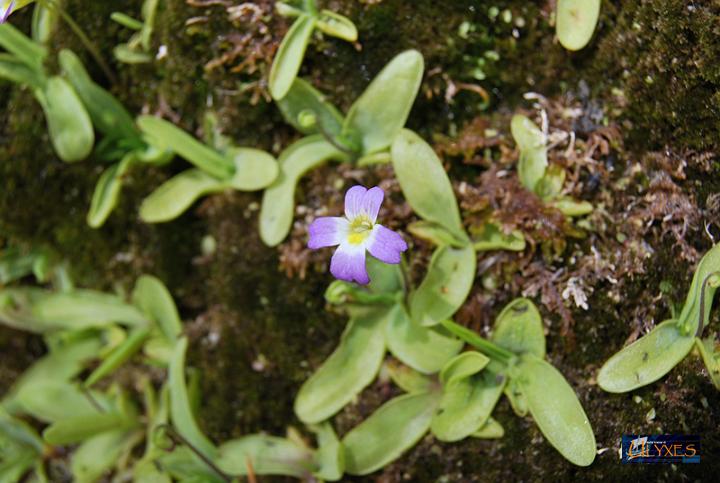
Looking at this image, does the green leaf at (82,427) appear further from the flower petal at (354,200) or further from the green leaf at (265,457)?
the flower petal at (354,200)

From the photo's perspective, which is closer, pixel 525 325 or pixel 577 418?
pixel 577 418

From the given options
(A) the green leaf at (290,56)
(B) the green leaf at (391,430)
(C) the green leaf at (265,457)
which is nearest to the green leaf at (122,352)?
(C) the green leaf at (265,457)

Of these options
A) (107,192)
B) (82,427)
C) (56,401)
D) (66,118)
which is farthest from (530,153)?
(56,401)

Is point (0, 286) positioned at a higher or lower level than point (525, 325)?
lower

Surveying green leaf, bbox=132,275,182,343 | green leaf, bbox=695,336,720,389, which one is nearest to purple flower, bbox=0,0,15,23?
green leaf, bbox=132,275,182,343

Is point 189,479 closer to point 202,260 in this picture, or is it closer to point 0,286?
point 202,260

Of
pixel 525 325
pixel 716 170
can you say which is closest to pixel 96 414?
pixel 525 325

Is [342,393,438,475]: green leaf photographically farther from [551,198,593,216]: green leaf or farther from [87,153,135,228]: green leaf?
[87,153,135,228]: green leaf
